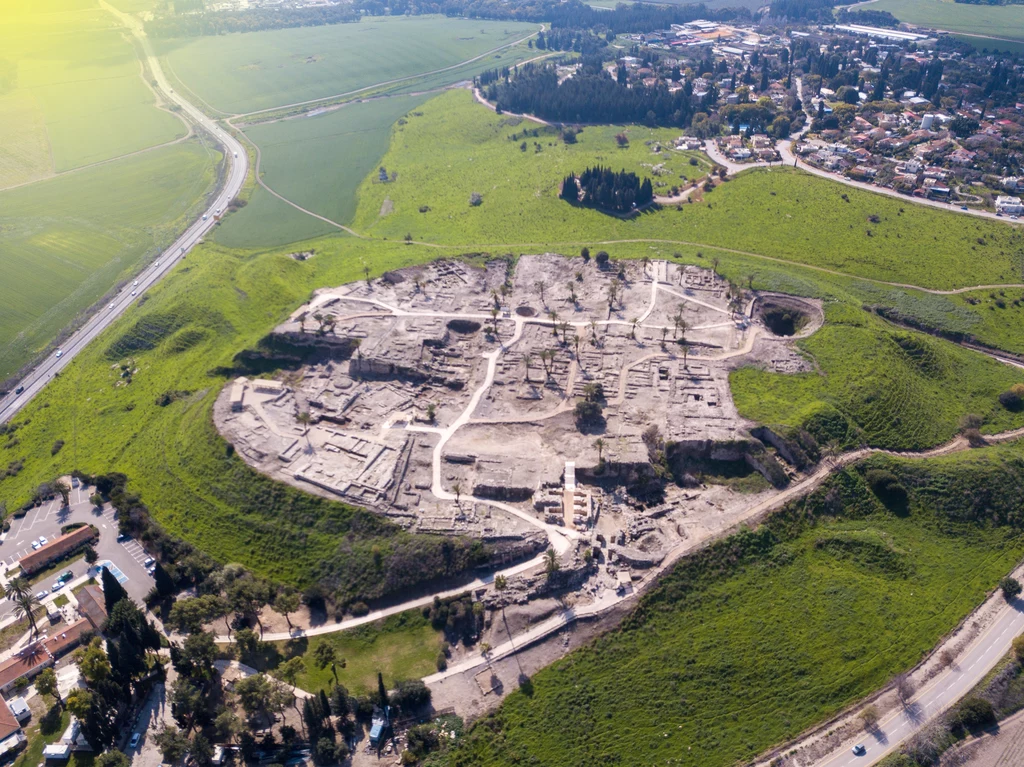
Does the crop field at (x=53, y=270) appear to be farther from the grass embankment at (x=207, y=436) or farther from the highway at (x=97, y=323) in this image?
the grass embankment at (x=207, y=436)

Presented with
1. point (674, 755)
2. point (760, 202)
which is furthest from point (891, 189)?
point (674, 755)

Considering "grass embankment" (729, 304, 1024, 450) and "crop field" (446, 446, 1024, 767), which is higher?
"grass embankment" (729, 304, 1024, 450)

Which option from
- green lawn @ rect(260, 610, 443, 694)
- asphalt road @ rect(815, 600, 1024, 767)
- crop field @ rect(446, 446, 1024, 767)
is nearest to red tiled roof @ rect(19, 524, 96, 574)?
green lawn @ rect(260, 610, 443, 694)

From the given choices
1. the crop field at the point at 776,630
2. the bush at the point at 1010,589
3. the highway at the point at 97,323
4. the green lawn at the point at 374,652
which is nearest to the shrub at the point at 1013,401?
the crop field at the point at 776,630

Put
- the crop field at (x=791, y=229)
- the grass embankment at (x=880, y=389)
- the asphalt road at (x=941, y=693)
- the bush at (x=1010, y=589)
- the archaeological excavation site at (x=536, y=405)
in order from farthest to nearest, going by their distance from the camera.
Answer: the crop field at (x=791, y=229), the grass embankment at (x=880, y=389), the archaeological excavation site at (x=536, y=405), the bush at (x=1010, y=589), the asphalt road at (x=941, y=693)

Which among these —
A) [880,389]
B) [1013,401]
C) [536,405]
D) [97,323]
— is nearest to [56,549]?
[97,323]

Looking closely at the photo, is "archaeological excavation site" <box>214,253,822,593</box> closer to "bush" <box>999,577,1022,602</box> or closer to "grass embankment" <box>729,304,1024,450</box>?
"grass embankment" <box>729,304,1024,450</box>
